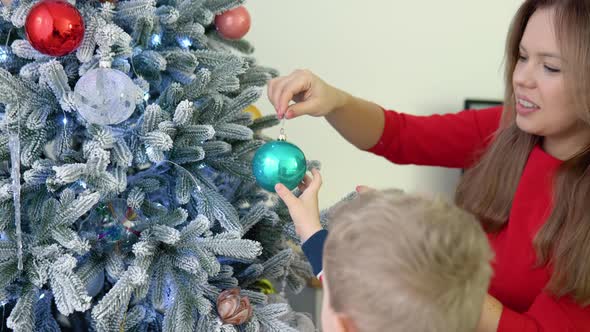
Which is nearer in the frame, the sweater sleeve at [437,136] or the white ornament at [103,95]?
the white ornament at [103,95]

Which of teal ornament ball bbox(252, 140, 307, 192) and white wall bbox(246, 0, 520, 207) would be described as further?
white wall bbox(246, 0, 520, 207)

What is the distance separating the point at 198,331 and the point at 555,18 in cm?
69

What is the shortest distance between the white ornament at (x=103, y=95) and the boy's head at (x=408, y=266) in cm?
36

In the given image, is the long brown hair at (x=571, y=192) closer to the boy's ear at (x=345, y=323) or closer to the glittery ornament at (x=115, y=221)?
the boy's ear at (x=345, y=323)

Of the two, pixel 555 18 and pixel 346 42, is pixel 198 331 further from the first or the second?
pixel 346 42

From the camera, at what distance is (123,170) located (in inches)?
34.4

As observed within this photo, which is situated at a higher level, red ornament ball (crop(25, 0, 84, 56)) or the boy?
red ornament ball (crop(25, 0, 84, 56))

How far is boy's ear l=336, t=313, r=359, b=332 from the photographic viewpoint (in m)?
0.64

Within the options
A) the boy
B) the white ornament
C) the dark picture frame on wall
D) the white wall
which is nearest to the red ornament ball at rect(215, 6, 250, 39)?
the white ornament

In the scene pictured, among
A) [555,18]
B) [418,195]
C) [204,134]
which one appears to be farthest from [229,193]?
[555,18]

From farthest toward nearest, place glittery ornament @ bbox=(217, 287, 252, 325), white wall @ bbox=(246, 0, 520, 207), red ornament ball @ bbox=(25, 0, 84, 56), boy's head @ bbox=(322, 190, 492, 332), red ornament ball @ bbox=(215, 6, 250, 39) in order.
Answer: white wall @ bbox=(246, 0, 520, 207) → red ornament ball @ bbox=(215, 6, 250, 39) → glittery ornament @ bbox=(217, 287, 252, 325) → red ornament ball @ bbox=(25, 0, 84, 56) → boy's head @ bbox=(322, 190, 492, 332)

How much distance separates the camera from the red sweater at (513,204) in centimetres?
88

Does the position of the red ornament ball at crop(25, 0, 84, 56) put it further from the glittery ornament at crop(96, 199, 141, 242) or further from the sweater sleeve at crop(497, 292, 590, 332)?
the sweater sleeve at crop(497, 292, 590, 332)

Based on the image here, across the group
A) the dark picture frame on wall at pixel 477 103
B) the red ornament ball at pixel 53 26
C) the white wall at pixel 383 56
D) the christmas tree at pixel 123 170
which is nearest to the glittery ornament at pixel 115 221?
the christmas tree at pixel 123 170
